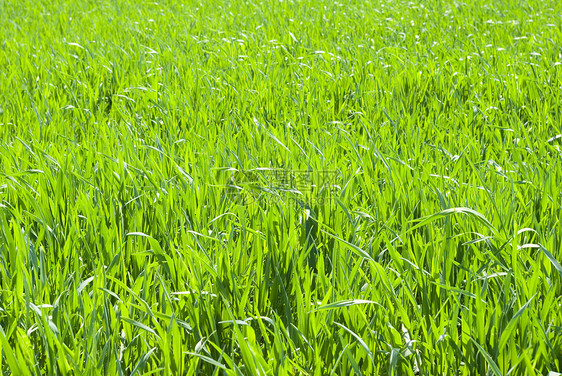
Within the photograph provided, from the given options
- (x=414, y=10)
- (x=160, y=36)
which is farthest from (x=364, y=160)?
(x=414, y=10)

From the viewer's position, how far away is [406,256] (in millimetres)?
1474

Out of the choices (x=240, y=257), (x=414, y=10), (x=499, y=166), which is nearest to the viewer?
(x=240, y=257)

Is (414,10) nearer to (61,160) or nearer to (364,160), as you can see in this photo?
(364,160)

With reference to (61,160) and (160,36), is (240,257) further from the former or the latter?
(160,36)

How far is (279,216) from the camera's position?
1.59m

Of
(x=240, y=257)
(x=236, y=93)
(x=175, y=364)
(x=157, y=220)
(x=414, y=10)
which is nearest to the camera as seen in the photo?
(x=175, y=364)

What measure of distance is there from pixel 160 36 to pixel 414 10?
292cm

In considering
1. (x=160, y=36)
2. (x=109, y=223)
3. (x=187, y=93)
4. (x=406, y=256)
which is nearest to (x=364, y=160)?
(x=406, y=256)

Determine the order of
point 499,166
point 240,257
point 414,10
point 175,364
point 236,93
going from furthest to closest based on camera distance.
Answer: point 414,10
point 236,93
point 499,166
point 240,257
point 175,364

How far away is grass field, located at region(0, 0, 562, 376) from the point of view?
45.6 inches

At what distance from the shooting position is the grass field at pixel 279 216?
45.6 inches

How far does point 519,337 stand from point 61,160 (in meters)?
1.58

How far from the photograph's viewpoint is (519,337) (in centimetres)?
116

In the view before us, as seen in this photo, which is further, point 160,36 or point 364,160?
point 160,36
